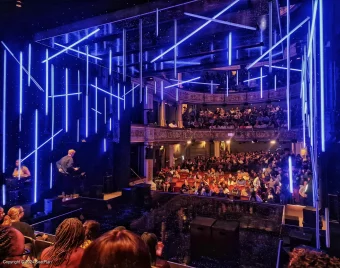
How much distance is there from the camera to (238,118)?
23.8 m

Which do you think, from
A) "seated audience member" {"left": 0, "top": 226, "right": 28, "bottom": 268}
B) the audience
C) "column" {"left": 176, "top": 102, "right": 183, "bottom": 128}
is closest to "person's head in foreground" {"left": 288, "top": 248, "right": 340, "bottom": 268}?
"seated audience member" {"left": 0, "top": 226, "right": 28, "bottom": 268}

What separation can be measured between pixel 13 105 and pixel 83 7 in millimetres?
3787

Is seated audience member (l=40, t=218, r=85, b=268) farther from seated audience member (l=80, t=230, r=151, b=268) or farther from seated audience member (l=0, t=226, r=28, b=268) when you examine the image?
seated audience member (l=80, t=230, r=151, b=268)

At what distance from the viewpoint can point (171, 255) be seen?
4.73 m

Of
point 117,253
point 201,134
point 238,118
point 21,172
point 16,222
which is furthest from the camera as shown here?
point 238,118

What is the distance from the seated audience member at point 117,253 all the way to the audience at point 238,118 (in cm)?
2153

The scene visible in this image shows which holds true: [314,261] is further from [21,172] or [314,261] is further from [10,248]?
[21,172]

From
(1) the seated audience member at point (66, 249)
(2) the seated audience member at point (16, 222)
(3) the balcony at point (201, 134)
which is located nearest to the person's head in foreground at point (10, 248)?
(1) the seated audience member at point (66, 249)

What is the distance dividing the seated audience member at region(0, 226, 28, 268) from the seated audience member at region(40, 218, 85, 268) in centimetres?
23

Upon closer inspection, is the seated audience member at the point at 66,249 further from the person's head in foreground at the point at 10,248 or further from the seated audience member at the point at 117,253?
the seated audience member at the point at 117,253

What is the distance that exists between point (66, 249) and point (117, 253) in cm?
149

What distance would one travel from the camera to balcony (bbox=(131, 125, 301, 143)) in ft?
49.5

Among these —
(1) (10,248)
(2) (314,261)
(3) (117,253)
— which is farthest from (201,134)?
(3) (117,253)

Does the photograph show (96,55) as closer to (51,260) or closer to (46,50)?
(46,50)
